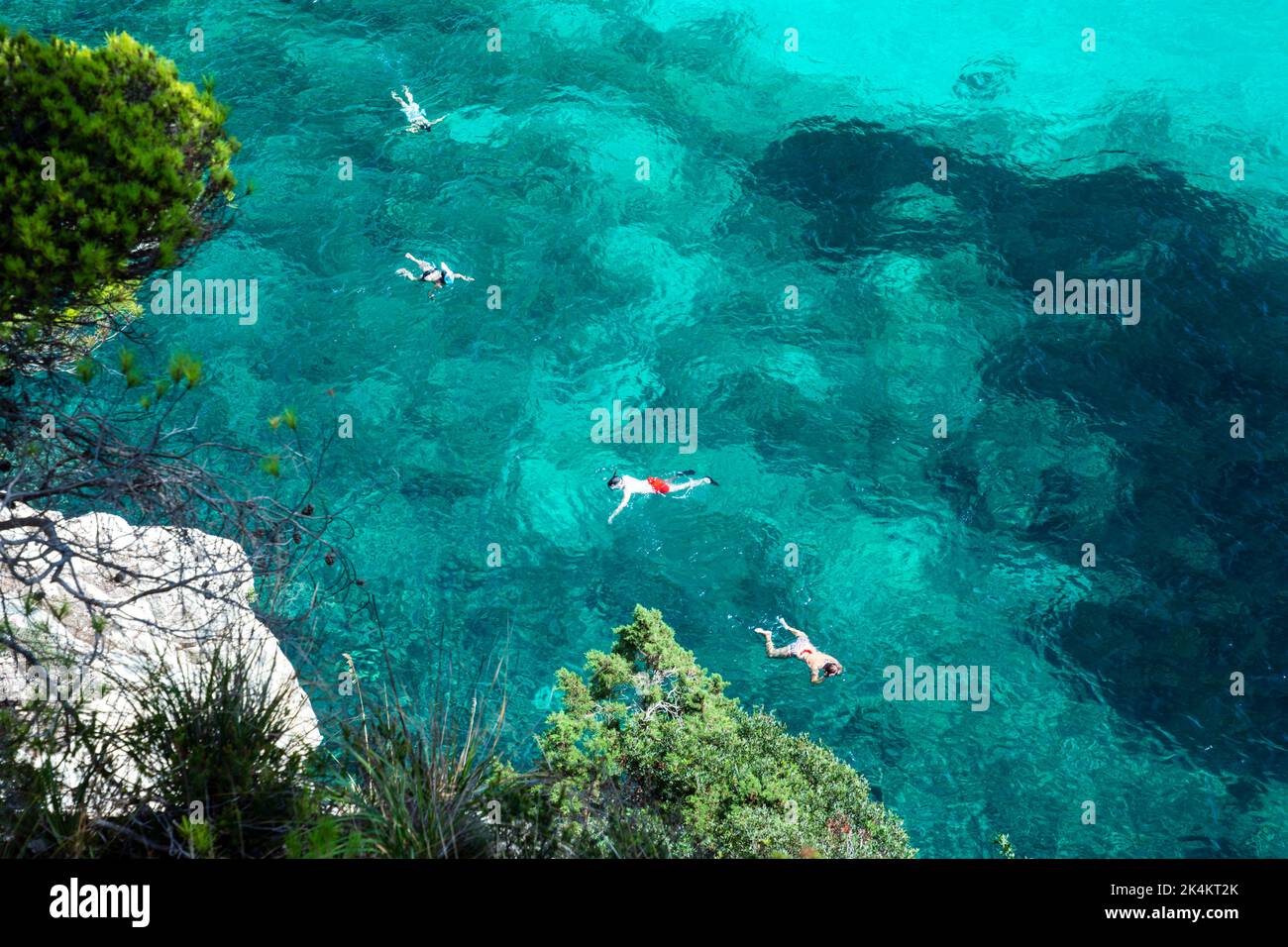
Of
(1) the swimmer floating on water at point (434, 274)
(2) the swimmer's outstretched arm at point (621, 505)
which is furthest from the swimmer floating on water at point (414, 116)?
(2) the swimmer's outstretched arm at point (621, 505)

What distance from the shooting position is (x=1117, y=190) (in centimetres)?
1590

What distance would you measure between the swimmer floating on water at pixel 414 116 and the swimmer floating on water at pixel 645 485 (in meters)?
6.48

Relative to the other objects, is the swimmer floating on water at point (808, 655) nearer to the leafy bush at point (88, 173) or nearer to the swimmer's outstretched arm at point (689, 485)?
the swimmer's outstretched arm at point (689, 485)

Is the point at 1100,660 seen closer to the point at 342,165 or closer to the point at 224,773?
the point at 224,773

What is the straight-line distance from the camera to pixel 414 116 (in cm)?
1638

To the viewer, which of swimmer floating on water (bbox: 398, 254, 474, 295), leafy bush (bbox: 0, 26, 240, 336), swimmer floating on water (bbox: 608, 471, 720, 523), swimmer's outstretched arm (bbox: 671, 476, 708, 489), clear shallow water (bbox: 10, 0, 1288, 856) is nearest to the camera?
leafy bush (bbox: 0, 26, 240, 336)

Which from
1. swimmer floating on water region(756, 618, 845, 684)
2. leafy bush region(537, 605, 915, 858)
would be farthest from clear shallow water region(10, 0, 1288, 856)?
leafy bush region(537, 605, 915, 858)

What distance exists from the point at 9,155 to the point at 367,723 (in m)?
3.61

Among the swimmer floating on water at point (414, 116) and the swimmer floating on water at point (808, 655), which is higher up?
the swimmer floating on water at point (414, 116)

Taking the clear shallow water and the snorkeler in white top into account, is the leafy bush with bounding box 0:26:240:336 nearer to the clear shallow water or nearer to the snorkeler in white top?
the clear shallow water

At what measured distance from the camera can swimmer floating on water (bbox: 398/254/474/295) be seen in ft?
45.9

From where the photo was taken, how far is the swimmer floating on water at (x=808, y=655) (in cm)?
1110

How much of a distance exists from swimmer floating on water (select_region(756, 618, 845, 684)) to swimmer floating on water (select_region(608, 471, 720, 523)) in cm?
195
